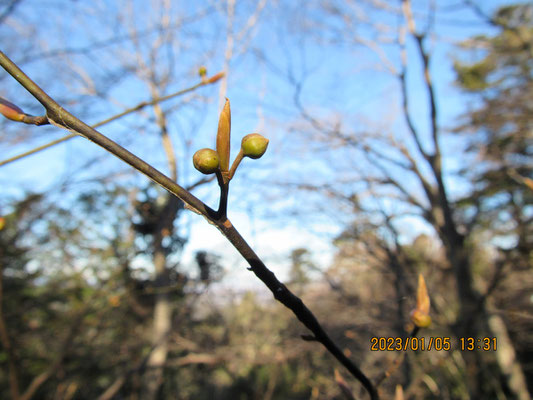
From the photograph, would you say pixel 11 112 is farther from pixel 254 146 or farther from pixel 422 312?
pixel 422 312

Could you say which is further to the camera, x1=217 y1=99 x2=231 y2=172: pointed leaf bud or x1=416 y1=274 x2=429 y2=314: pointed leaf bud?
x1=416 y1=274 x2=429 y2=314: pointed leaf bud

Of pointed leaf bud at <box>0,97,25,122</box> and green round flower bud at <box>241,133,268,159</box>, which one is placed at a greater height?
pointed leaf bud at <box>0,97,25,122</box>

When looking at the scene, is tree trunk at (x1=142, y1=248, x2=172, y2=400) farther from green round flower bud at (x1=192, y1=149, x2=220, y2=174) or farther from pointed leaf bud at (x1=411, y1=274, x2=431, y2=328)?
green round flower bud at (x1=192, y1=149, x2=220, y2=174)

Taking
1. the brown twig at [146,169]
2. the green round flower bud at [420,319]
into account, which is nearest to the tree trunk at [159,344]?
the green round flower bud at [420,319]

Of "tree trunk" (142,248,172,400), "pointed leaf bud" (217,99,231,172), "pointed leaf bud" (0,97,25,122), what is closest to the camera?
"pointed leaf bud" (217,99,231,172)

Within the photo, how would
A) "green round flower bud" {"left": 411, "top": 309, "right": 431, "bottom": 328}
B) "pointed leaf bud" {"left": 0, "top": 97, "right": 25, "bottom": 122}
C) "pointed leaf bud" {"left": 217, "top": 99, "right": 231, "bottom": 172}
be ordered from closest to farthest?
"pointed leaf bud" {"left": 217, "top": 99, "right": 231, "bottom": 172} → "pointed leaf bud" {"left": 0, "top": 97, "right": 25, "bottom": 122} → "green round flower bud" {"left": 411, "top": 309, "right": 431, "bottom": 328}

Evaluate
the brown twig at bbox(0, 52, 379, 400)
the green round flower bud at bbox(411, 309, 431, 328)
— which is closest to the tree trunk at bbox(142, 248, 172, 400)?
the green round flower bud at bbox(411, 309, 431, 328)

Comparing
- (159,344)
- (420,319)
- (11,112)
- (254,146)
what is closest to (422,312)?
(420,319)
